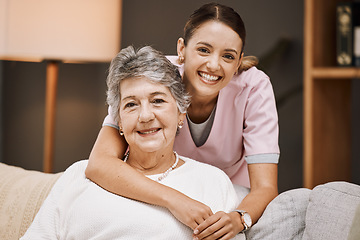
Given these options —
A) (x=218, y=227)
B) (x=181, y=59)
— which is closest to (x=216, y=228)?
(x=218, y=227)

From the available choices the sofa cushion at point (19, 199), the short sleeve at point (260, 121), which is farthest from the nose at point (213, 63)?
the sofa cushion at point (19, 199)

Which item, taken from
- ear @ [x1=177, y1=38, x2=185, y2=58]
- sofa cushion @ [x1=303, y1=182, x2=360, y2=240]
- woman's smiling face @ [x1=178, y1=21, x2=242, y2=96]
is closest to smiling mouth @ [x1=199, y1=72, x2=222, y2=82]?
woman's smiling face @ [x1=178, y1=21, x2=242, y2=96]

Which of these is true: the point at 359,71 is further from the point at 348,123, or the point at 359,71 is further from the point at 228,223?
the point at 228,223

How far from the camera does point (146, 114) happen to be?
144 centimetres

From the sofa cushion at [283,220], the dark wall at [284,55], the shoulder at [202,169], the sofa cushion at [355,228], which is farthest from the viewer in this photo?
the dark wall at [284,55]

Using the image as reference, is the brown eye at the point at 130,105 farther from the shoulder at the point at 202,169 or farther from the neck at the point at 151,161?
the shoulder at the point at 202,169

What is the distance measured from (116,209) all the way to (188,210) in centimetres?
22

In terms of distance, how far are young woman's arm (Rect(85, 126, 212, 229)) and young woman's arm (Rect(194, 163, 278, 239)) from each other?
29 millimetres

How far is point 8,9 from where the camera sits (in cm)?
278

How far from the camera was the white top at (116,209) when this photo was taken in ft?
4.57

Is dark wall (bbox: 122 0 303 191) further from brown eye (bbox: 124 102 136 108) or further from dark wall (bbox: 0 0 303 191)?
brown eye (bbox: 124 102 136 108)

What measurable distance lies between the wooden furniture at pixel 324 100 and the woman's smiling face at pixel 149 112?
1193 mm

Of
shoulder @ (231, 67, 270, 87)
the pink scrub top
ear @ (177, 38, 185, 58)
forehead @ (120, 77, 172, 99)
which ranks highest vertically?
ear @ (177, 38, 185, 58)

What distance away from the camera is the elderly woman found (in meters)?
1.40
